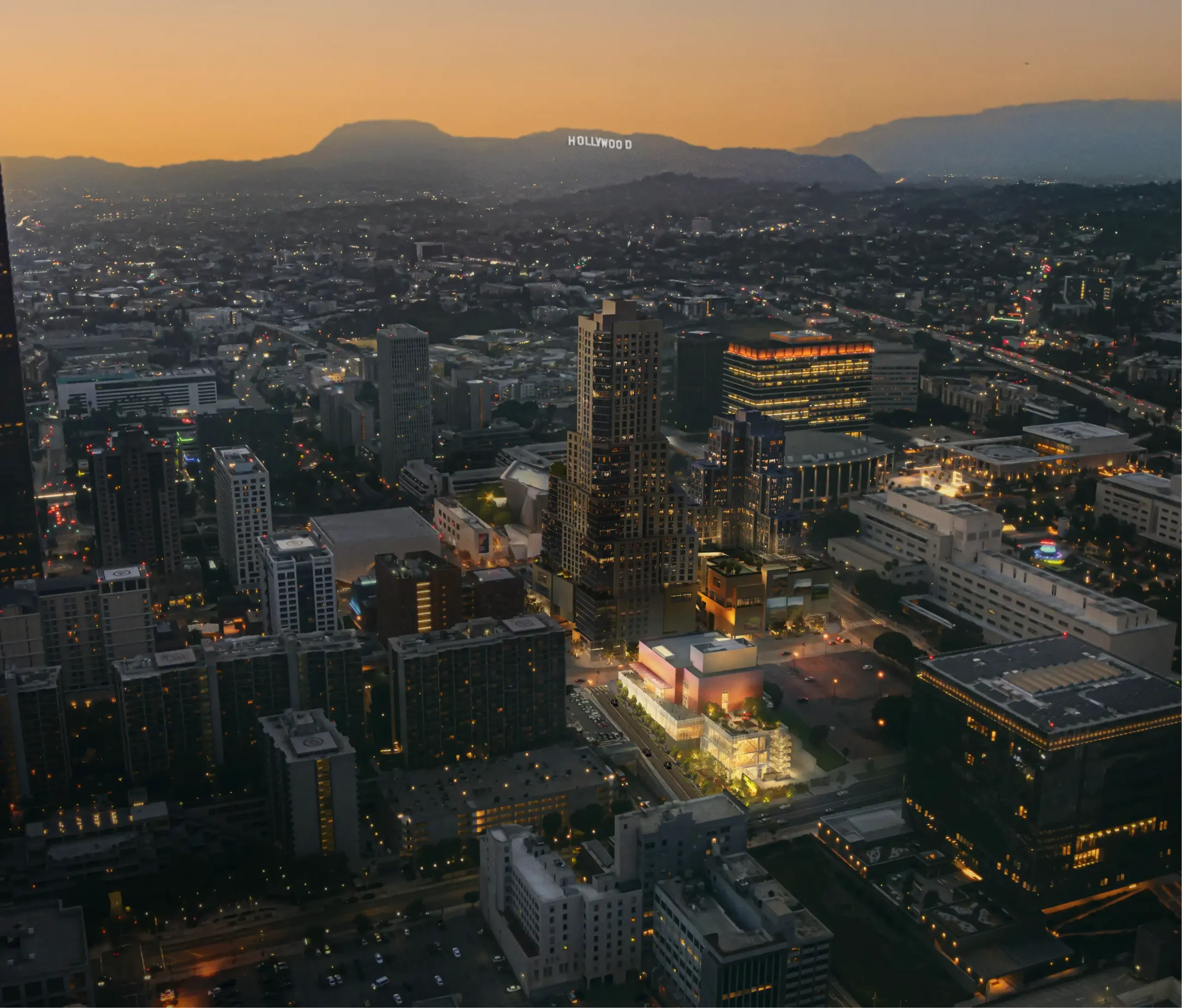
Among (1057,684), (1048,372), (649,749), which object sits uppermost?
(1048,372)

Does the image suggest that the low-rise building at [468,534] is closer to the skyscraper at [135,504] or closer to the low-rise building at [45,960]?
the skyscraper at [135,504]

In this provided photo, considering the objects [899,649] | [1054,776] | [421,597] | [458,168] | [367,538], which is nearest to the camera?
[1054,776]

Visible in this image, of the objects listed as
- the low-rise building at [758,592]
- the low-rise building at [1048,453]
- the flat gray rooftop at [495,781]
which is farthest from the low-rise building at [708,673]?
the low-rise building at [1048,453]

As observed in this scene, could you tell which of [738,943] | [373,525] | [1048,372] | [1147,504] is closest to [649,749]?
[738,943]

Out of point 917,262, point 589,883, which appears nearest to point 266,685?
point 589,883

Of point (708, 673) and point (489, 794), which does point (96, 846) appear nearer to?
point (489, 794)

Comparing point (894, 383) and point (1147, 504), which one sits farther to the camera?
point (894, 383)

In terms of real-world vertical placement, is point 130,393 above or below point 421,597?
above
